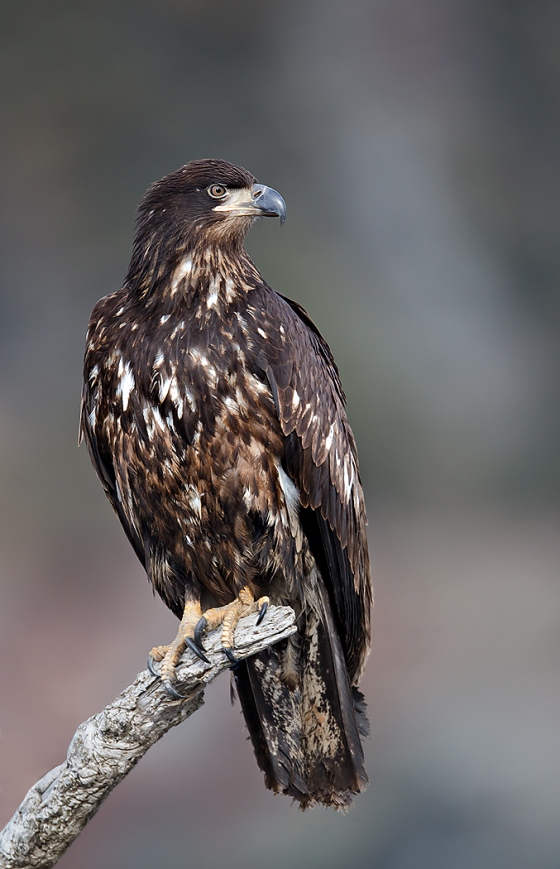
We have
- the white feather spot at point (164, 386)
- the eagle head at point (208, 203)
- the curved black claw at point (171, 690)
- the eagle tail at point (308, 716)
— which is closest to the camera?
the curved black claw at point (171, 690)

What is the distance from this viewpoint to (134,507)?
2.84 metres

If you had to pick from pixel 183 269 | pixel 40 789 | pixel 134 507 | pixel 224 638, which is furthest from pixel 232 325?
pixel 40 789

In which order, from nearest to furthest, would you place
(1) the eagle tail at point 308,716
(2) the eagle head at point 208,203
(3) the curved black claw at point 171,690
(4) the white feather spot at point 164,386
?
(3) the curved black claw at point 171,690 < (4) the white feather spot at point 164,386 < (2) the eagle head at point 208,203 < (1) the eagle tail at point 308,716

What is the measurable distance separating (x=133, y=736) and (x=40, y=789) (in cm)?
36

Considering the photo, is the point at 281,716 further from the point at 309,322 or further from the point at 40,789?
the point at 309,322

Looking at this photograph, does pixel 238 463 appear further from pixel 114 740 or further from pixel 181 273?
pixel 114 740

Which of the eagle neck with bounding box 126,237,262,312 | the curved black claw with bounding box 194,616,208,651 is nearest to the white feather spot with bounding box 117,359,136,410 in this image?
the eagle neck with bounding box 126,237,262,312

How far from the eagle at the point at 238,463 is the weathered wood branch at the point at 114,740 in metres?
0.06

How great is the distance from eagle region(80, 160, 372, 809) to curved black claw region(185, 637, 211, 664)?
11 millimetres

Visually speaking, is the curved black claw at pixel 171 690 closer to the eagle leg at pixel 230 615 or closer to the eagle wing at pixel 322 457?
the eagle leg at pixel 230 615

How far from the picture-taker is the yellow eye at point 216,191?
9.01 ft

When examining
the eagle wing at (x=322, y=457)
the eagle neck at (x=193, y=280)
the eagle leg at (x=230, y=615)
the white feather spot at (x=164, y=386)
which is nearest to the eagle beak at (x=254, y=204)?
the eagle neck at (x=193, y=280)

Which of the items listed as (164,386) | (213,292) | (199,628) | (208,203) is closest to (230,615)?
(199,628)

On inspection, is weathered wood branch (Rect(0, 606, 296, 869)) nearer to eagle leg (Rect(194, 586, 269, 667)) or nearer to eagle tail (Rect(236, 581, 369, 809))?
eagle leg (Rect(194, 586, 269, 667))
